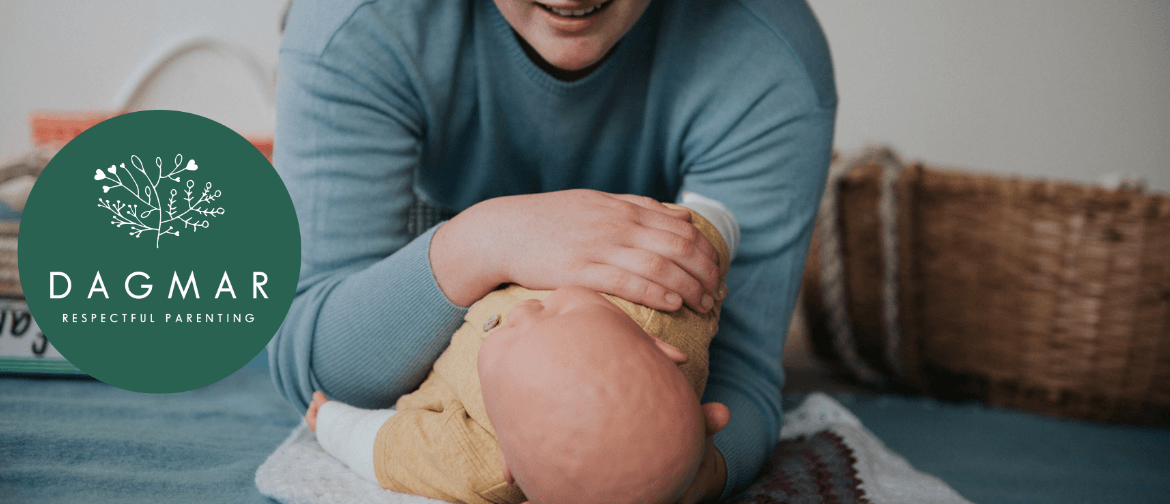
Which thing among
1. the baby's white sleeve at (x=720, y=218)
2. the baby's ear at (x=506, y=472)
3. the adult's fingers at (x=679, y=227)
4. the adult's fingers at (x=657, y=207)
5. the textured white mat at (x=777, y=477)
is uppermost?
the adult's fingers at (x=657, y=207)

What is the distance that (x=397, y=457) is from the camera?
23.0 inches

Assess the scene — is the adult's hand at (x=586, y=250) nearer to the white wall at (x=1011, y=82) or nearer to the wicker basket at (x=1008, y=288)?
the wicker basket at (x=1008, y=288)

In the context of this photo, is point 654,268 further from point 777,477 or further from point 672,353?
point 777,477

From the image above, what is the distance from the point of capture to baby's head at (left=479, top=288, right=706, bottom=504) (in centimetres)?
42

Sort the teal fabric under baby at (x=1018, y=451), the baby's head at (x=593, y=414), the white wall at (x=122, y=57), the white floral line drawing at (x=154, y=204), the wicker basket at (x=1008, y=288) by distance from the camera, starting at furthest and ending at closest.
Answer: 1. the white wall at (x=122, y=57)
2. the wicker basket at (x=1008, y=288)
3. the teal fabric under baby at (x=1018, y=451)
4. the white floral line drawing at (x=154, y=204)
5. the baby's head at (x=593, y=414)

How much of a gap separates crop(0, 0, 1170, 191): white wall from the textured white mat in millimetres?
1408

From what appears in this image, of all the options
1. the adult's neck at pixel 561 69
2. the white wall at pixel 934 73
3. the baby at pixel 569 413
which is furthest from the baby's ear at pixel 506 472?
the white wall at pixel 934 73

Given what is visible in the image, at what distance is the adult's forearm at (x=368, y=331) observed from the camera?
2.06 feet

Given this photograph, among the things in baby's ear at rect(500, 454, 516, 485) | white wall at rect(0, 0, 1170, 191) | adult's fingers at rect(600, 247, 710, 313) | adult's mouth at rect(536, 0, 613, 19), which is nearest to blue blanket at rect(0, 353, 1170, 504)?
baby's ear at rect(500, 454, 516, 485)

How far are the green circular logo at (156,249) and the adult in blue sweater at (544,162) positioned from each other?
0.14 feet

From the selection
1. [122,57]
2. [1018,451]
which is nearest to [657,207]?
[1018,451]

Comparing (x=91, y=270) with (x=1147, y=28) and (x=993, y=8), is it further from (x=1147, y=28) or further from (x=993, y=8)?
(x=1147, y=28)

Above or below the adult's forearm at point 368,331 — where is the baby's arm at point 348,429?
below

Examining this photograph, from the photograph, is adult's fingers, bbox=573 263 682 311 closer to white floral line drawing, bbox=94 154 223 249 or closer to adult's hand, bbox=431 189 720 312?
adult's hand, bbox=431 189 720 312
